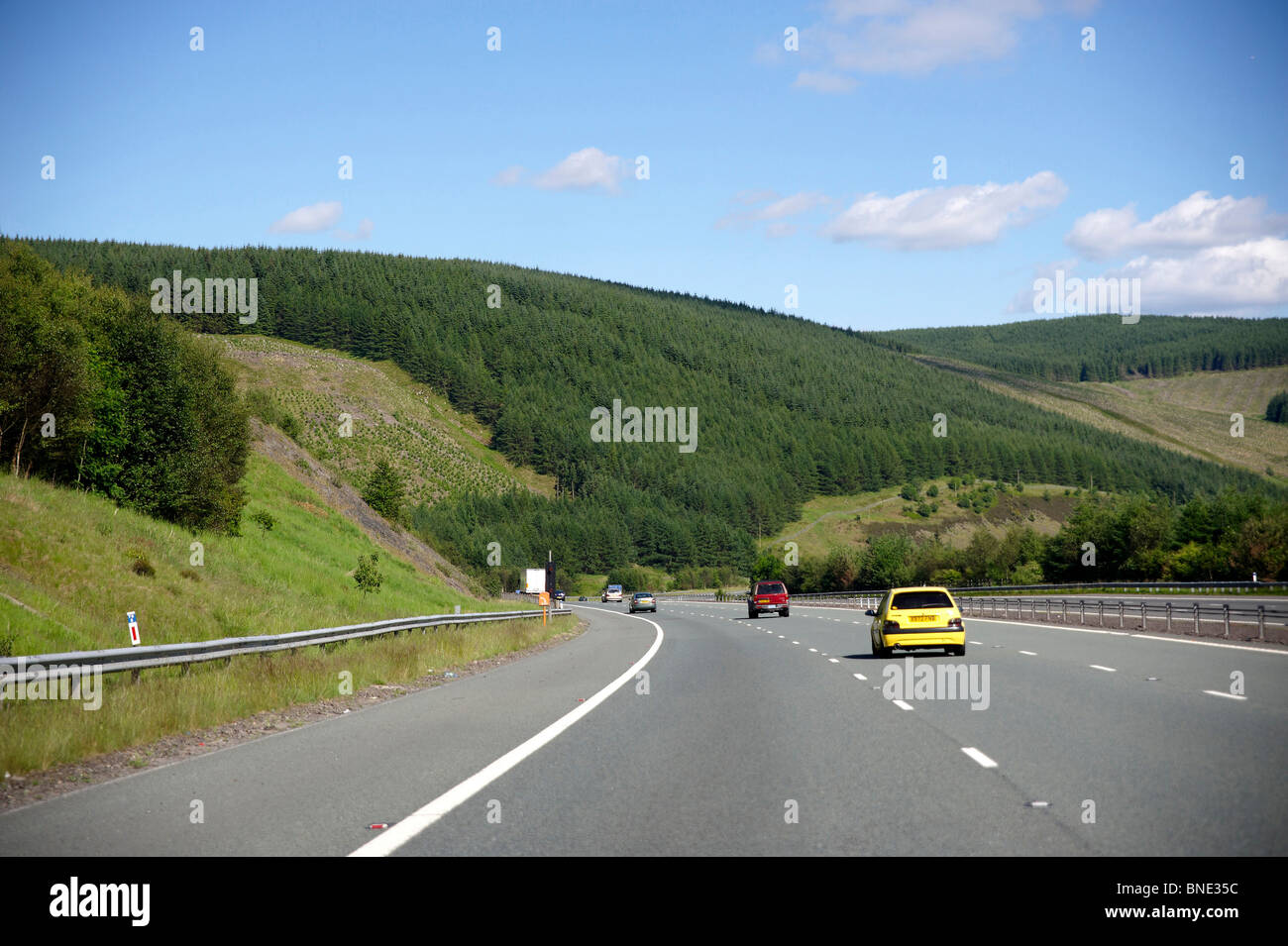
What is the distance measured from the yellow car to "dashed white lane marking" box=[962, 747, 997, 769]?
13166 millimetres

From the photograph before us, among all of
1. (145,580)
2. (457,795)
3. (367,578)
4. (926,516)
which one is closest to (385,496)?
(367,578)

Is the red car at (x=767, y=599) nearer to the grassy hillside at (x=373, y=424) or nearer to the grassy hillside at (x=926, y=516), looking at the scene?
the grassy hillside at (x=373, y=424)

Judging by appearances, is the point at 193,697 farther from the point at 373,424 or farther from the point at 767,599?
the point at 373,424

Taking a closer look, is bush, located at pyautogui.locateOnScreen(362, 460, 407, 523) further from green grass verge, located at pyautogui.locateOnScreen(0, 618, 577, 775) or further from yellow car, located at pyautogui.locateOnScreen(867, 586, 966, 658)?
yellow car, located at pyautogui.locateOnScreen(867, 586, 966, 658)

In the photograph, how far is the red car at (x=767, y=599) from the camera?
61.0 meters

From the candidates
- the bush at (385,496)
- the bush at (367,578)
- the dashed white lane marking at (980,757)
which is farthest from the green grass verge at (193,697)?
the bush at (385,496)

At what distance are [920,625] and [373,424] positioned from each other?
152214 mm

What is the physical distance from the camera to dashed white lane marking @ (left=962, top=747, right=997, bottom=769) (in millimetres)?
10484

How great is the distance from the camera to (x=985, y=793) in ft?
29.6

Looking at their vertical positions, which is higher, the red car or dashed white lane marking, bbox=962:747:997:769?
dashed white lane marking, bbox=962:747:997:769

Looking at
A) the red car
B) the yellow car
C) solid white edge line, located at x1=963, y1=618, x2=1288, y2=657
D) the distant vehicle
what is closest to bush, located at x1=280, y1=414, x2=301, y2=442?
the distant vehicle

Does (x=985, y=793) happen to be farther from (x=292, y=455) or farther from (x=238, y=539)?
(x=292, y=455)

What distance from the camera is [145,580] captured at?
31.6m
